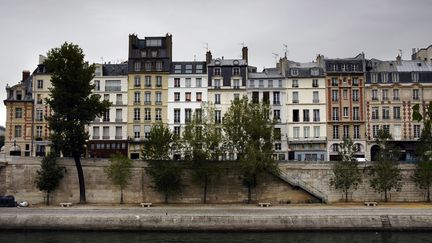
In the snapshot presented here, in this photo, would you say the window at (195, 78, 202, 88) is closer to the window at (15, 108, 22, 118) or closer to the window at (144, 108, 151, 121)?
the window at (144, 108, 151, 121)

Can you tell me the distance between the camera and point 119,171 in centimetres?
5103

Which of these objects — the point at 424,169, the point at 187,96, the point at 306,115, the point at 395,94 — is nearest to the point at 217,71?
the point at 187,96

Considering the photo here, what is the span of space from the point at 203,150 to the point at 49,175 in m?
14.8

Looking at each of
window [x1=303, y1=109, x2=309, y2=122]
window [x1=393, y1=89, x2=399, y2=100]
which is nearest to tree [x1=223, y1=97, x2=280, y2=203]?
window [x1=303, y1=109, x2=309, y2=122]

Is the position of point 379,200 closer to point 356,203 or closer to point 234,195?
point 356,203

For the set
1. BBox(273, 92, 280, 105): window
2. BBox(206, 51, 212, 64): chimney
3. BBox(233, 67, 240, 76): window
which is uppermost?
BBox(206, 51, 212, 64): chimney

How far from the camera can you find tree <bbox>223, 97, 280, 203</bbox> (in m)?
50.9

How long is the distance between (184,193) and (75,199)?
1076 centimetres

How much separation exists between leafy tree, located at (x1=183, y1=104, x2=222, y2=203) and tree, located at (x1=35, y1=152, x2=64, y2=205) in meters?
12.6

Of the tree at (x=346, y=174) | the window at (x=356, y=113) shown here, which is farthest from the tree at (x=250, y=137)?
the window at (x=356, y=113)

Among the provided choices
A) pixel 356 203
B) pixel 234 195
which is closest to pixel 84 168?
pixel 234 195

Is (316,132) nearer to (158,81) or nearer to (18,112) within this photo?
(158,81)

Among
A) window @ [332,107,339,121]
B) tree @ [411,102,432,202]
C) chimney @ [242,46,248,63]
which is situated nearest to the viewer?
tree @ [411,102,432,202]

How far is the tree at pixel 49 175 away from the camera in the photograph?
50438 millimetres
